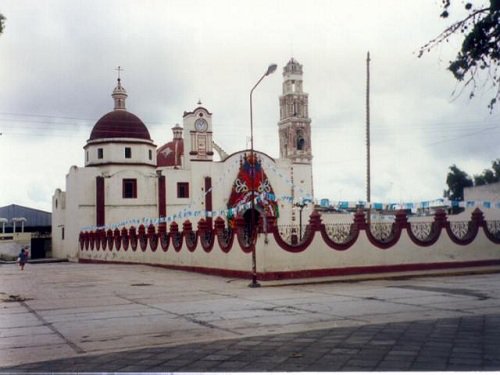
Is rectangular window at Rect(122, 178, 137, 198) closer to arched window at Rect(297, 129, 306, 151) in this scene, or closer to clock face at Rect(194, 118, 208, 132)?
clock face at Rect(194, 118, 208, 132)

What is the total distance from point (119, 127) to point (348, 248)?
2776cm

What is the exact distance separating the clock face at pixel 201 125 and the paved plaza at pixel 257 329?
1168 inches

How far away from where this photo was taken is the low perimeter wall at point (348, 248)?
19.1m

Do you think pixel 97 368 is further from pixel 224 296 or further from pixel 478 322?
pixel 224 296

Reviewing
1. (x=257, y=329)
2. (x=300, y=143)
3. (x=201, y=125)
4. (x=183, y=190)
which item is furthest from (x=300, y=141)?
(x=257, y=329)

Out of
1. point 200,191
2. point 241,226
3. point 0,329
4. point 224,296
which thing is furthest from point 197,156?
point 0,329

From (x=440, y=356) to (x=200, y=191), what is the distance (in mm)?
37230

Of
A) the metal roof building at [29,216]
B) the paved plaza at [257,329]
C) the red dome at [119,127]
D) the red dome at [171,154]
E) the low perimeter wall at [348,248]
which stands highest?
the red dome at [119,127]

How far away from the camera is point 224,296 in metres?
14.5

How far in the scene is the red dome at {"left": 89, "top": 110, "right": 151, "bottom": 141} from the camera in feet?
144

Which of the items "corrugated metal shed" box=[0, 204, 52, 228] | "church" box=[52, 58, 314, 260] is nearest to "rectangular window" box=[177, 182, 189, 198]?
"church" box=[52, 58, 314, 260]

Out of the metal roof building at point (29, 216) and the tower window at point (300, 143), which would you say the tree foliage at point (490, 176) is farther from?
the metal roof building at point (29, 216)

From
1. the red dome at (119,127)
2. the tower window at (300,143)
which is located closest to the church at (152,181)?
the red dome at (119,127)

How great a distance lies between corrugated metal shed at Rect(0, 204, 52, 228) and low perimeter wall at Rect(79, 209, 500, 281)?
37.6 m
